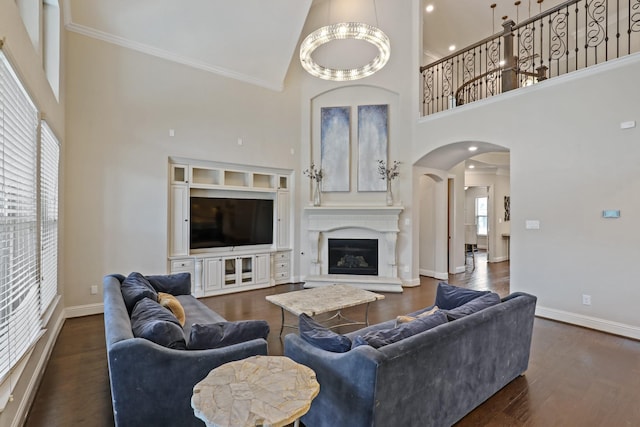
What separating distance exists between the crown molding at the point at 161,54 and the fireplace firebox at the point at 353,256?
3.53 metres

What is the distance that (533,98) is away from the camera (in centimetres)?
468

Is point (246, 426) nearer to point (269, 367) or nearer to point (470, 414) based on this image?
point (269, 367)

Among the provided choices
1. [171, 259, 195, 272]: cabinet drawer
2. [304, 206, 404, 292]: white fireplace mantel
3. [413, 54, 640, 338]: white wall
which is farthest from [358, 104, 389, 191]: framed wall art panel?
[171, 259, 195, 272]: cabinet drawer

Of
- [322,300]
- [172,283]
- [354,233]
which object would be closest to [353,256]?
[354,233]

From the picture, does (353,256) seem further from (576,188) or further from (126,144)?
(126,144)

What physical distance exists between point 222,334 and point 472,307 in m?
1.92

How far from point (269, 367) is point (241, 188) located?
4.82 metres

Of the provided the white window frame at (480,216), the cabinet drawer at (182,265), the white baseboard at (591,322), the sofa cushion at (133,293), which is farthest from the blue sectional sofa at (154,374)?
the white window frame at (480,216)

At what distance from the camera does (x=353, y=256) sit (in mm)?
6836

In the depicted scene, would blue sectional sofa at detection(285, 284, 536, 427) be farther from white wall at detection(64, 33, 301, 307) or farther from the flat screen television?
the flat screen television

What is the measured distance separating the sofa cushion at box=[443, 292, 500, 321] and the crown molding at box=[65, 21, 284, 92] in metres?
5.47

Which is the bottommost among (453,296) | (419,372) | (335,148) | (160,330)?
(419,372)

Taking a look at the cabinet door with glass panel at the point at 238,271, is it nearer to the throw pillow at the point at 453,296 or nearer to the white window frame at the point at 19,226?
the white window frame at the point at 19,226

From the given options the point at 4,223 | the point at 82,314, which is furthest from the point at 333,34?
the point at 82,314
